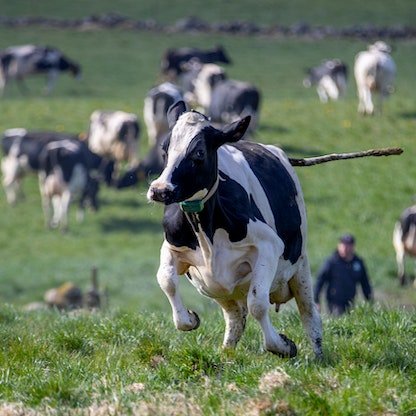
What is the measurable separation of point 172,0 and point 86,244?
144ft

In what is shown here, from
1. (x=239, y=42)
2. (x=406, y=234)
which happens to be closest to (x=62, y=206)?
(x=406, y=234)

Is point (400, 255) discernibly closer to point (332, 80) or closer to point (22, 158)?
point (22, 158)

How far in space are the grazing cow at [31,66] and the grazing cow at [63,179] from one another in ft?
50.5

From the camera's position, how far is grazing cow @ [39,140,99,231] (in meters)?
27.7

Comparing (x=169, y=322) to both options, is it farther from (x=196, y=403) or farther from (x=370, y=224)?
(x=370, y=224)

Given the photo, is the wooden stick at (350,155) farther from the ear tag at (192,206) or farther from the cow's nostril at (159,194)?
the cow's nostril at (159,194)

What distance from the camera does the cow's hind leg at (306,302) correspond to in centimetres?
824

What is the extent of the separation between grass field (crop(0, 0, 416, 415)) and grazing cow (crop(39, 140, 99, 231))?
51cm

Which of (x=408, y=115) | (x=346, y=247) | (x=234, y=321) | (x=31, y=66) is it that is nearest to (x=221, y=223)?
(x=234, y=321)

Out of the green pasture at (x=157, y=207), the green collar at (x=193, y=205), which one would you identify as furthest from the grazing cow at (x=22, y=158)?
the green collar at (x=193, y=205)

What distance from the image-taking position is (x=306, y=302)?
8.40 m

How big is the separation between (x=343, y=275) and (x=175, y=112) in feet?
29.1

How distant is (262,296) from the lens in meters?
7.17

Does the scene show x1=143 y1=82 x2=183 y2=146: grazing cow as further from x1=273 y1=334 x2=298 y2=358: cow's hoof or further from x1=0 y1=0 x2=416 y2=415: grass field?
x1=273 y1=334 x2=298 y2=358: cow's hoof
